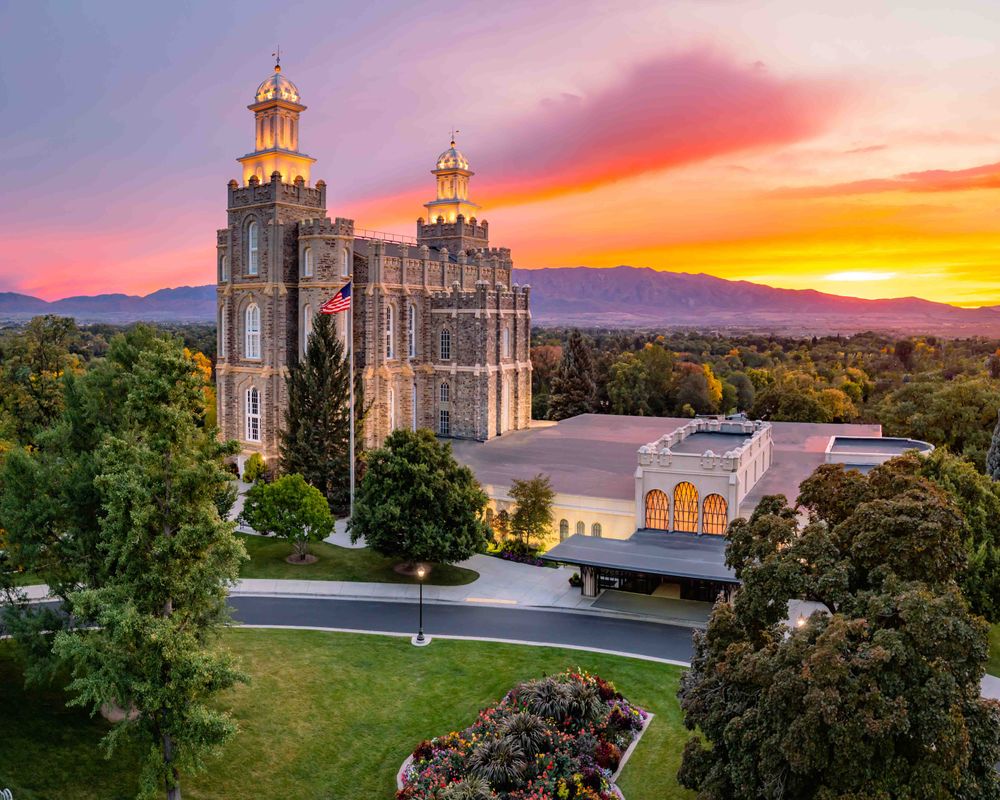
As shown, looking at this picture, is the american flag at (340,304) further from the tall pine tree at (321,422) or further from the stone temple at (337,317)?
the stone temple at (337,317)

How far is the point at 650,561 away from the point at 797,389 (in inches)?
1734

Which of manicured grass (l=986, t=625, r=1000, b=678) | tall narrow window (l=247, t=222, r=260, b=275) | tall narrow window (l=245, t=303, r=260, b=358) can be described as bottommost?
manicured grass (l=986, t=625, r=1000, b=678)

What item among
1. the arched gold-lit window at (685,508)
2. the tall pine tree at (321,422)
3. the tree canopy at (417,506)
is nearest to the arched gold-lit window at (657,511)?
the arched gold-lit window at (685,508)

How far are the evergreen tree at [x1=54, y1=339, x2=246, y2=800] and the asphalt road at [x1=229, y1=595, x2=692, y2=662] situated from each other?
10797mm

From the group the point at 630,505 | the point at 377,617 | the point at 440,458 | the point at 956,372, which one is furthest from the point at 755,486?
the point at 956,372

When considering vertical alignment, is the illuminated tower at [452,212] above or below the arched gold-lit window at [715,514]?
above

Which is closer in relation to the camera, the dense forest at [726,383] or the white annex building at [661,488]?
the white annex building at [661,488]

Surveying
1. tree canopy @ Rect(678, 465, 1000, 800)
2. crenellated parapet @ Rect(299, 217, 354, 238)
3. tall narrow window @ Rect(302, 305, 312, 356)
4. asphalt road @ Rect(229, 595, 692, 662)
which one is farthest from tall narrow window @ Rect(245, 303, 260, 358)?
tree canopy @ Rect(678, 465, 1000, 800)

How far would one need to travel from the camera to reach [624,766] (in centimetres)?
1967

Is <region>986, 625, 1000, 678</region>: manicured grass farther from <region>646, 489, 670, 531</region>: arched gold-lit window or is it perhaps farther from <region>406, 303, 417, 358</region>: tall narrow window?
<region>406, 303, 417, 358</region>: tall narrow window

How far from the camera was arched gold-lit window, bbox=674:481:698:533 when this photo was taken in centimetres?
3400

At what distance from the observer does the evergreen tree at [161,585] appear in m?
16.5

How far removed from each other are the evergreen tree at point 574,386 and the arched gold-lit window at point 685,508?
143 ft

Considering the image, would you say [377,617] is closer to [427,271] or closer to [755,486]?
[755,486]
